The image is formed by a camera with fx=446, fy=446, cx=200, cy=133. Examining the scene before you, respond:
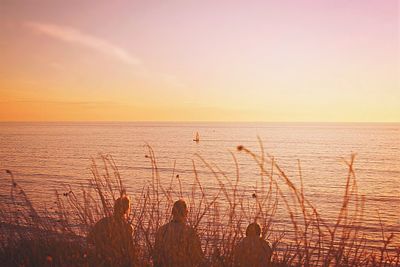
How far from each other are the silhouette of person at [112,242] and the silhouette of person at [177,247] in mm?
329

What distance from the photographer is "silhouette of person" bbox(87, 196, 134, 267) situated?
499cm

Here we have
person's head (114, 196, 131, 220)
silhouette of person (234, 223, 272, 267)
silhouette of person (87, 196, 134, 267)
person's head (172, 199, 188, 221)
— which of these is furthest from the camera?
person's head (172, 199, 188, 221)

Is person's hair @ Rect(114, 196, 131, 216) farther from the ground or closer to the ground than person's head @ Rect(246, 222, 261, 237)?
farther from the ground

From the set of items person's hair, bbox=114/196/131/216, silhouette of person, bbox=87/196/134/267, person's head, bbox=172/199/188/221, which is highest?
person's hair, bbox=114/196/131/216

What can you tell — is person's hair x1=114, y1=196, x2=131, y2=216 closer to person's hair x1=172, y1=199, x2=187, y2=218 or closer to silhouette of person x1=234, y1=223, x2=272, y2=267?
person's hair x1=172, y1=199, x2=187, y2=218

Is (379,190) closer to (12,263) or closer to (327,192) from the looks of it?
(327,192)

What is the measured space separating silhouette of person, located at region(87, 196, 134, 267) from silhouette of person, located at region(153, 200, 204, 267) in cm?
33

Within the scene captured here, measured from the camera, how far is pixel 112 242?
5.03m

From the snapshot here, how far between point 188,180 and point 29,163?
2745 centimetres

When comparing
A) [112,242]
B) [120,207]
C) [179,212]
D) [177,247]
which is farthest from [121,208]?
[177,247]

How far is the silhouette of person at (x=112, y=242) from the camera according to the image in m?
4.99

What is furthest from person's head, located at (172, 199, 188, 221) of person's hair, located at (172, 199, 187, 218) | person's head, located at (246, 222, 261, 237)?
person's head, located at (246, 222, 261, 237)

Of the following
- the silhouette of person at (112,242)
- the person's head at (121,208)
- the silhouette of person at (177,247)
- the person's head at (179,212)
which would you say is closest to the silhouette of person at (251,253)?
the silhouette of person at (177,247)

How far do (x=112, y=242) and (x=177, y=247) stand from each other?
29.7 inches
